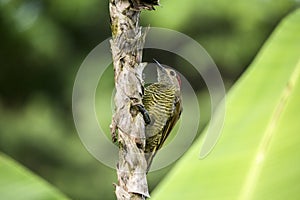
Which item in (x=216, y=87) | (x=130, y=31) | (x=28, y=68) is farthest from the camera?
(x=28, y=68)

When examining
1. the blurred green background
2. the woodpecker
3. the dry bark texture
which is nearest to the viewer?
the dry bark texture

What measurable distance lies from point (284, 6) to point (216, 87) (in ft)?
10.8

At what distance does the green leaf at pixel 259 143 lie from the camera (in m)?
0.58

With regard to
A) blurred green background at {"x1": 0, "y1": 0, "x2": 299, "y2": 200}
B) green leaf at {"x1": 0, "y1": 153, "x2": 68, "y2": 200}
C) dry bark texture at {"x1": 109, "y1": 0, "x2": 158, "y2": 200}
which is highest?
dry bark texture at {"x1": 109, "y1": 0, "x2": 158, "y2": 200}

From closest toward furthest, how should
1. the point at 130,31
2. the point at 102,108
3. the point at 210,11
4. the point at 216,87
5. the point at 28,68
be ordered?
the point at 130,31 → the point at 216,87 → the point at 102,108 → the point at 210,11 → the point at 28,68

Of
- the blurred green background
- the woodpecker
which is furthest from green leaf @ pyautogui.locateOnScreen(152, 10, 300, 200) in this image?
the blurred green background

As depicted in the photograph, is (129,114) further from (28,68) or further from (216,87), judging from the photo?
(28,68)

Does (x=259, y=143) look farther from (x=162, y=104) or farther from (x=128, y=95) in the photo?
(x=128, y=95)

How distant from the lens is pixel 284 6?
375 centimetres

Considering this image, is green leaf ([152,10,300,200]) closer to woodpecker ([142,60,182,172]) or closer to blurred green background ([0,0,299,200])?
woodpecker ([142,60,182,172])

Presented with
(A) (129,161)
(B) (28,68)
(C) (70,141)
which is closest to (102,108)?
(C) (70,141)

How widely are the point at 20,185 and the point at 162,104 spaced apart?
0.56 ft

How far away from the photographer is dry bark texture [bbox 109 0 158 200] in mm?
434

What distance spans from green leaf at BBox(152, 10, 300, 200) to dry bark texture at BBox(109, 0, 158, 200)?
16 centimetres
